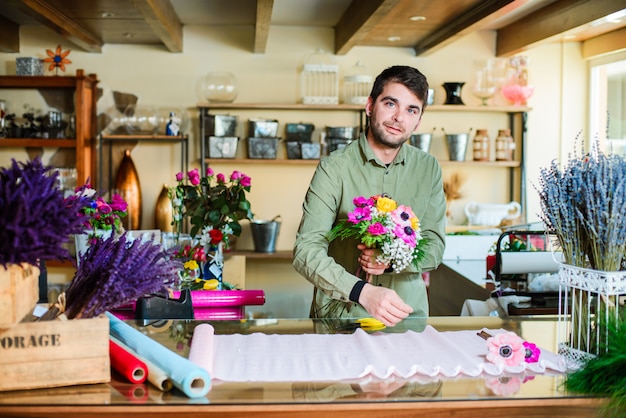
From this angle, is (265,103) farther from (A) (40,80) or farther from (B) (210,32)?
(A) (40,80)

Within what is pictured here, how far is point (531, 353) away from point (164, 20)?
3.69m

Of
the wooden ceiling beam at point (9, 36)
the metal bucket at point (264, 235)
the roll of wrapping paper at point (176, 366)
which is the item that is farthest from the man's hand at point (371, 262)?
the wooden ceiling beam at point (9, 36)

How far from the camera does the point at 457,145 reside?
19.6 feet

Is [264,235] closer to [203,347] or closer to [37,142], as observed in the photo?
[37,142]

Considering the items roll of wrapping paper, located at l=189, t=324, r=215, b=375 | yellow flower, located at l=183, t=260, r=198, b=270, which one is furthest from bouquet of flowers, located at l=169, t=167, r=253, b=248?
roll of wrapping paper, located at l=189, t=324, r=215, b=375

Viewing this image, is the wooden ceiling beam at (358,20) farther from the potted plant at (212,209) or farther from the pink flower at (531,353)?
the pink flower at (531,353)

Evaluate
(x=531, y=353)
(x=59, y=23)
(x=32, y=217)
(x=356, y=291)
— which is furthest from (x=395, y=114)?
(x=59, y=23)

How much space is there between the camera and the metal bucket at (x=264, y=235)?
5.80 meters

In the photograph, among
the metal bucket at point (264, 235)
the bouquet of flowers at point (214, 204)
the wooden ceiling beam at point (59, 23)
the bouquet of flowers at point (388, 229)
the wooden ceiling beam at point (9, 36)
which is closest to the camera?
the bouquet of flowers at point (388, 229)

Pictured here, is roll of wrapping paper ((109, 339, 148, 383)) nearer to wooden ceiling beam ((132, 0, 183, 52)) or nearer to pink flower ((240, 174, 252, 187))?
pink flower ((240, 174, 252, 187))

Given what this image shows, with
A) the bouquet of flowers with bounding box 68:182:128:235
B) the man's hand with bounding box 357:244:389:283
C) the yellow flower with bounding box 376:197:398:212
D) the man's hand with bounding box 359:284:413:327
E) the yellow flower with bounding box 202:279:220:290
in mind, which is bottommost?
the yellow flower with bounding box 202:279:220:290

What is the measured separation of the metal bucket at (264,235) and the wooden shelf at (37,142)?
4.99 feet

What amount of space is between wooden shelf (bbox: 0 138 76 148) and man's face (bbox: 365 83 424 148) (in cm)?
372

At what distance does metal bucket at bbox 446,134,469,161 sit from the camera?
5.95 metres
